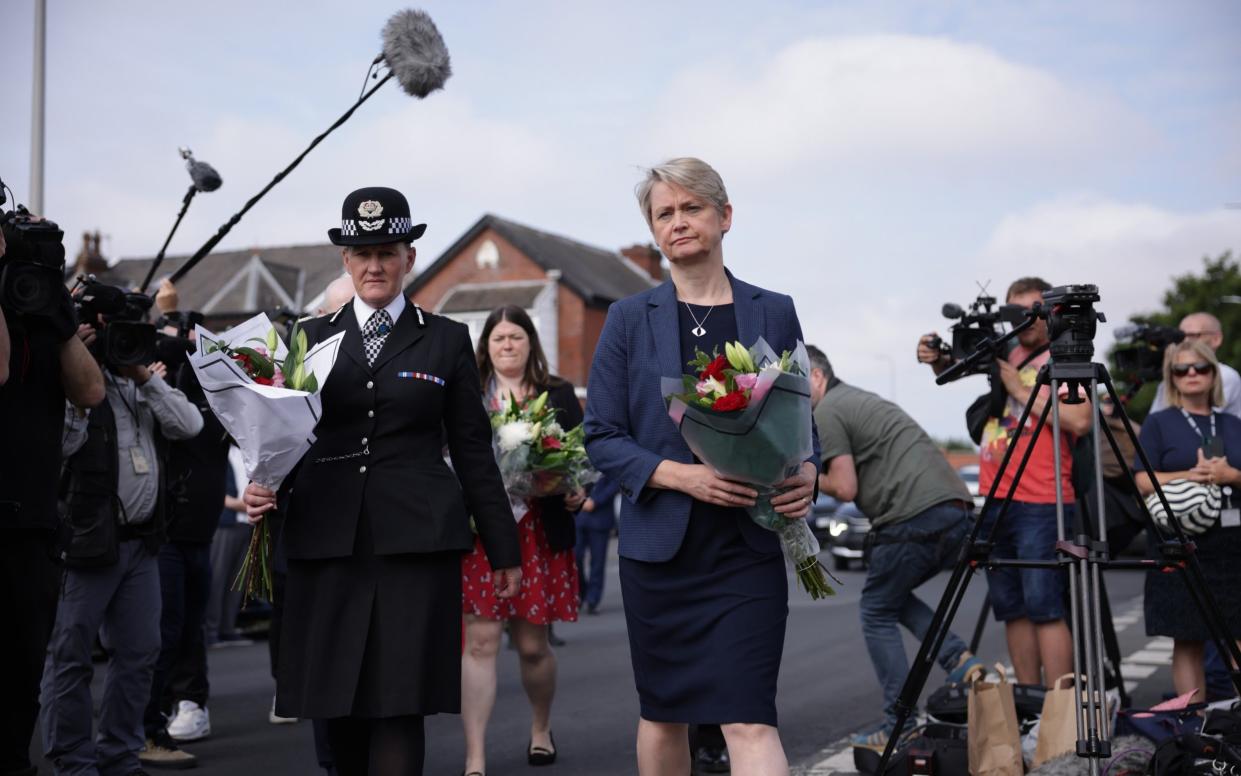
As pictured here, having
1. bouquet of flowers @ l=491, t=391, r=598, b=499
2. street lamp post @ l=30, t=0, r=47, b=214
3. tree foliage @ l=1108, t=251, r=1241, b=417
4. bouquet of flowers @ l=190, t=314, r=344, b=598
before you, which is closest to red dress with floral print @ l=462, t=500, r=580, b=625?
bouquet of flowers @ l=491, t=391, r=598, b=499

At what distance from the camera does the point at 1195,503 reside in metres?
7.22

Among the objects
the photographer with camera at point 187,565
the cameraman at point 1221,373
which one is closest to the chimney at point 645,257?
the cameraman at point 1221,373

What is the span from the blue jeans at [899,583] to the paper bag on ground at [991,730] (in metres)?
1.33

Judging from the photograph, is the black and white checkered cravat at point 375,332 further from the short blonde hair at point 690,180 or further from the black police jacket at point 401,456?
the short blonde hair at point 690,180

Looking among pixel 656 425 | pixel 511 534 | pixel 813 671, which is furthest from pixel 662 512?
pixel 813 671

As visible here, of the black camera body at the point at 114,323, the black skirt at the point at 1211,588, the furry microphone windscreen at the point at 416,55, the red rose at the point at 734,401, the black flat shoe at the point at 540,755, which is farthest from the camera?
the black skirt at the point at 1211,588

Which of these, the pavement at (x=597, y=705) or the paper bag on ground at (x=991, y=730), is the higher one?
the paper bag on ground at (x=991, y=730)

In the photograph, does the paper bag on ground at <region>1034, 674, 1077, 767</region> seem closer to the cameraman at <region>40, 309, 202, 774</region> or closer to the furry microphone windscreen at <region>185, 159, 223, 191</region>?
the cameraman at <region>40, 309, 202, 774</region>

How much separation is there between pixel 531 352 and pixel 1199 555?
3.85m

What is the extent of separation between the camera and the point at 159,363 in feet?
23.2

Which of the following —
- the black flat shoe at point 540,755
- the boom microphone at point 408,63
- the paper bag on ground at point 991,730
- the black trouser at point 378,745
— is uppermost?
the boom microphone at point 408,63

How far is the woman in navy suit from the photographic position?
4.21 meters

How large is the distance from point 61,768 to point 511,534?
2.57 metres

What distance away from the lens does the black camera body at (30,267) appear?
168 inches
